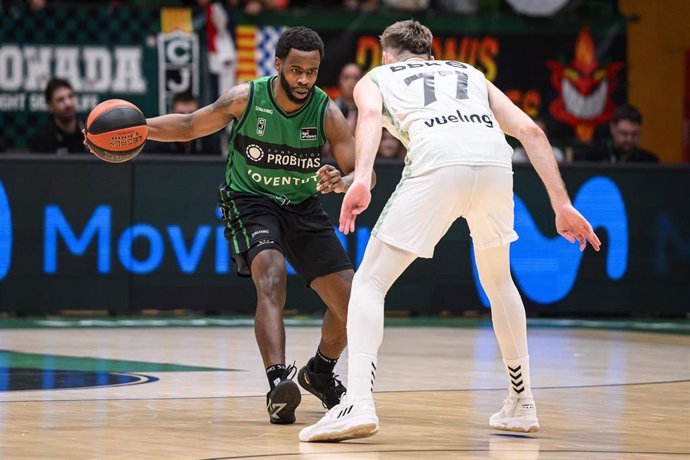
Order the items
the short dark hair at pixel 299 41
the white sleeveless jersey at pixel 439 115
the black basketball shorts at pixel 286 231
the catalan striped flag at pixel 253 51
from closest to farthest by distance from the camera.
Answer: the white sleeveless jersey at pixel 439 115 → the short dark hair at pixel 299 41 → the black basketball shorts at pixel 286 231 → the catalan striped flag at pixel 253 51

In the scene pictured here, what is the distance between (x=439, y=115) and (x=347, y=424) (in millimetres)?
1633

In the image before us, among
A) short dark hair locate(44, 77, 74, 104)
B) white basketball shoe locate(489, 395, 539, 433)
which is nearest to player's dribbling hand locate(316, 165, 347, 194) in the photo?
white basketball shoe locate(489, 395, 539, 433)

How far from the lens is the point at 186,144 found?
14.9 meters

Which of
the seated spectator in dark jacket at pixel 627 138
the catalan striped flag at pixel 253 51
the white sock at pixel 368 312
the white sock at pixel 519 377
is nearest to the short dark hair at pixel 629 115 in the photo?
the seated spectator in dark jacket at pixel 627 138

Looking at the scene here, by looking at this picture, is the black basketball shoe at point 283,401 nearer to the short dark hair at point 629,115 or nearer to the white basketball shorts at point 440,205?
the white basketball shorts at point 440,205

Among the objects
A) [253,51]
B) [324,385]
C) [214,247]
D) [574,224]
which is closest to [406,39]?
[574,224]

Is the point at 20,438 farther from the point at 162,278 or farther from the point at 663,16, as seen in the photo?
→ the point at 663,16

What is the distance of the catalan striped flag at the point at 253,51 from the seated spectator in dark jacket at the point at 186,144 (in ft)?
6.36

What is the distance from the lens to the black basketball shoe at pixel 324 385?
330 inches

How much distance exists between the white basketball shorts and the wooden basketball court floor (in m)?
1.03

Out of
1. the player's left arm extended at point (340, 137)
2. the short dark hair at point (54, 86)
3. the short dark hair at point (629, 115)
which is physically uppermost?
the short dark hair at point (54, 86)

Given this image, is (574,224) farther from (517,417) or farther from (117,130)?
(117,130)

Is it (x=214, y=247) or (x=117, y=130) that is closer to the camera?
(x=117, y=130)

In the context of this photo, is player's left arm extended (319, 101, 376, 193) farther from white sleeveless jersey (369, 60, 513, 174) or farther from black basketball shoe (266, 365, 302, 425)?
black basketball shoe (266, 365, 302, 425)
